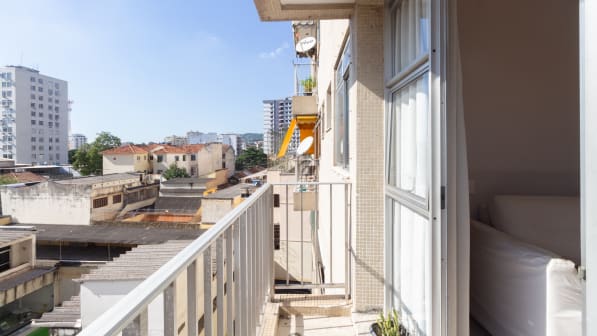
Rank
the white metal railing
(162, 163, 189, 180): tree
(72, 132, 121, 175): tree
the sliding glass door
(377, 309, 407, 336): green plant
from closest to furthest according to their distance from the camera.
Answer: the white metal railing
the sliding glass door
(377, 309, 407, 336): green plant
(162, 163, 189, 180): tree
(72, 132, 121, 175): tree

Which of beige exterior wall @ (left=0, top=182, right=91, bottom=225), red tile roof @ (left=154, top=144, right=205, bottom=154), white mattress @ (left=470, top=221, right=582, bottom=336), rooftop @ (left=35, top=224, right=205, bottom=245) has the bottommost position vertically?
rooftop @ (left=35, top=224, right=205, bottom=245)

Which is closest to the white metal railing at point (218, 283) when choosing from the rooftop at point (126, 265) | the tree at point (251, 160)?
the rooftop at point (126, 265)

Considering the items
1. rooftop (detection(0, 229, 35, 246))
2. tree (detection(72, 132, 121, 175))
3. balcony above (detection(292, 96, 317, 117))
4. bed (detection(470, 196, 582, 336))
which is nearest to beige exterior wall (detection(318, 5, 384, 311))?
bed (detection(470, 196, 582, 336))

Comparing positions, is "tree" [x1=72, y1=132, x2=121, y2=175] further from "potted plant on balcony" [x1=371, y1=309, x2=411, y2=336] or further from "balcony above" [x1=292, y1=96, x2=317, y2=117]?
"potted plant on balcony" [x1=371, y1=309, x2=411, y2=336]

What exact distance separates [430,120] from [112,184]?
1567cm

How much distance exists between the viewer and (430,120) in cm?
150

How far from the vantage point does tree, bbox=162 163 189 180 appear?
3581cm

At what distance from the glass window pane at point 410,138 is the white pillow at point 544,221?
880 mm

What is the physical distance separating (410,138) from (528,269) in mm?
849

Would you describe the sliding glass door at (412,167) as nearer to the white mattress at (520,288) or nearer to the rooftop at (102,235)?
the white mattress at (520,288)

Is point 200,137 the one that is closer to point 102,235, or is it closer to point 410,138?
point 102,235

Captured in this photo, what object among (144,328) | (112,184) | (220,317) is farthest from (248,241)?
(112,184)

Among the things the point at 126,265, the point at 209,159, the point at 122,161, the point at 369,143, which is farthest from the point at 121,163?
the point at 369,143

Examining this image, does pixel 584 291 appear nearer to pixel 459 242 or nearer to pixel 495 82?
pixel 459 242
